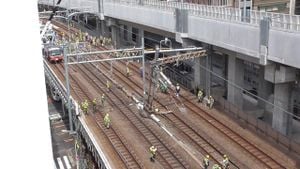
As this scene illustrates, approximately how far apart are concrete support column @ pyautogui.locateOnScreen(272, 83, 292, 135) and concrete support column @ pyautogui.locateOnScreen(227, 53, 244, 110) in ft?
15.7

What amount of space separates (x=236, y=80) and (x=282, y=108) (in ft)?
21.3

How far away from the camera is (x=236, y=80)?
29.0 metres

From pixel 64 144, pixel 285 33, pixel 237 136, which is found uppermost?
pixel 285 33

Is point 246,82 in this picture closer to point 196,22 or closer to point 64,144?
point 196,22

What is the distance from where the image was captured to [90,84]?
3597 centimetres

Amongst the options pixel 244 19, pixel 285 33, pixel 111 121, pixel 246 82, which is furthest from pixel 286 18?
pixel 246 82

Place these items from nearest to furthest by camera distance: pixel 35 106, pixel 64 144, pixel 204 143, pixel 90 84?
pixel 35 106
pixel 204 143
pixel 64 144
pixel 90 84

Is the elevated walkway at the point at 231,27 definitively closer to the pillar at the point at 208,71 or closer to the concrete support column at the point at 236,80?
the pillar at the point at 208,71

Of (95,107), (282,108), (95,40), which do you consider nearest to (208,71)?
(282,108)

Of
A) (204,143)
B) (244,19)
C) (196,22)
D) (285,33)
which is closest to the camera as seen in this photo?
(285,33)

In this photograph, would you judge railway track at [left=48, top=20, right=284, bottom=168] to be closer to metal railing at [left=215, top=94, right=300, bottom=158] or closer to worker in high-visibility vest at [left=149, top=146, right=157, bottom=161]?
metal railing at [left=215, top=94, right=300, bottom=158]

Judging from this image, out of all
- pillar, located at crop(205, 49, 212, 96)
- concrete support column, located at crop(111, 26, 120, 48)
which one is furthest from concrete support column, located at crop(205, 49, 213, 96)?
concrete support column, located at crop(111, 26, 120, 48)

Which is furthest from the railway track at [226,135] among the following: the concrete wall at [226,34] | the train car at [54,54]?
the train car at [54,54]

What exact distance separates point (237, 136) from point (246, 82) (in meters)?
14.9
